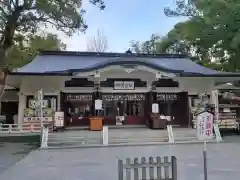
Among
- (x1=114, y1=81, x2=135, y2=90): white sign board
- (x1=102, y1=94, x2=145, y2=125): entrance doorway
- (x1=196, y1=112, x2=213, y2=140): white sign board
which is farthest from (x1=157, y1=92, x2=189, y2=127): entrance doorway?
(x1=196, y1=112, x2=213, y2=140): white sign board

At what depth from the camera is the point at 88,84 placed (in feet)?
70.7

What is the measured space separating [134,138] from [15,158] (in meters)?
6.82

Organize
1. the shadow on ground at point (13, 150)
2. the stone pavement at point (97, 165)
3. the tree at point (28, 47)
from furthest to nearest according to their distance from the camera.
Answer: the tree at point (28, 47) < the shadow on ground at point (13, 150) < the stone pavement at point (97, 165)

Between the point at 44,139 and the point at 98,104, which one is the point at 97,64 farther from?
the point at 44,139

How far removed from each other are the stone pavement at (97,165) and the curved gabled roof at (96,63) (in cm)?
701

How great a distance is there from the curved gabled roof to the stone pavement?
701cm

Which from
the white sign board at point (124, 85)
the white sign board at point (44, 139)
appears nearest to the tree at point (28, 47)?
the white sign board at point (44, 139)

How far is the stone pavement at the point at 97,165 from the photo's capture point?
886cm

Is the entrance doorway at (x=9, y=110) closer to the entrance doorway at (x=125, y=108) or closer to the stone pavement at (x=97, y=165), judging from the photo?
the entrance doorway at (x=125, y=108)

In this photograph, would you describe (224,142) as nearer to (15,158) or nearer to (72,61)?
(15,158)

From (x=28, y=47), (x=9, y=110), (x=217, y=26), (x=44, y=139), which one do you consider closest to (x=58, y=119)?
(x=44, y=139)

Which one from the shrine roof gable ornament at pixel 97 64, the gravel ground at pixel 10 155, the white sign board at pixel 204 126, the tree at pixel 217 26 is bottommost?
the gravel ground at pixel 10 155

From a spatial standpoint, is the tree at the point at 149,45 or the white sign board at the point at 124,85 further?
the tree at the point at 149,45

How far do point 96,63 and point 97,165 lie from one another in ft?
37.0
